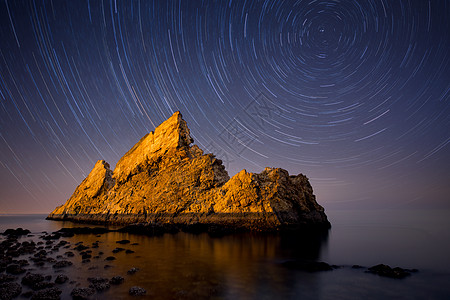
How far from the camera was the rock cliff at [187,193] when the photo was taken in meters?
30.3

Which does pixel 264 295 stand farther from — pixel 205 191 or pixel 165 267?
pixel 205 191

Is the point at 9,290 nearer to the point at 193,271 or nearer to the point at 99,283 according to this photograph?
the point at 99,283

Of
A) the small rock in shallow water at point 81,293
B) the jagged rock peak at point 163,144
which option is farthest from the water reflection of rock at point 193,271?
the jagged rock peak at point 163,144

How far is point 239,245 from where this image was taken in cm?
2056

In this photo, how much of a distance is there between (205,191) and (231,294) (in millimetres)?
26670

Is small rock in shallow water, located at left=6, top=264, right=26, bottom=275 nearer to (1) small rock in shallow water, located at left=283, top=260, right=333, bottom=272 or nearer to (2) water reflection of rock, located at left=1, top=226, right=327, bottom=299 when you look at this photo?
(2) water reflection of rock, located at left=1, top=226, right=327, bottom=299

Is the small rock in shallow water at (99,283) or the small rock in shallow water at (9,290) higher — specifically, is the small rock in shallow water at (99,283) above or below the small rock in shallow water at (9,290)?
above

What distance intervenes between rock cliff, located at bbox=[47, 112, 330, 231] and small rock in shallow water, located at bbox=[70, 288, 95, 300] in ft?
73.6

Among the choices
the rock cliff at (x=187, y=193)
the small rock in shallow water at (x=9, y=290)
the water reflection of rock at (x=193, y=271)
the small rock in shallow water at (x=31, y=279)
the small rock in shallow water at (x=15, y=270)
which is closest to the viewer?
the small rock in shallow water at (x=9, y=290)

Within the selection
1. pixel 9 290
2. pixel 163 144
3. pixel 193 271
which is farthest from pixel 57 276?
pixel 163 144

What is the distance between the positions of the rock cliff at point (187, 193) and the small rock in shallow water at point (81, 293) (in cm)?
2244

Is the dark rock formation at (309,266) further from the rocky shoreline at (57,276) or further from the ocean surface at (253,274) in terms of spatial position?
the ocean surface at (253,274)

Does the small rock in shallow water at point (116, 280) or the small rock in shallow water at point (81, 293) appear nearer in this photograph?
the small rock in shallow water at point (81, 293)

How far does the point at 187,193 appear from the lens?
36281 millimetres
